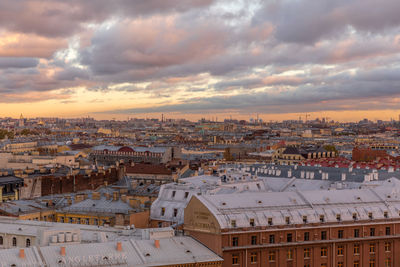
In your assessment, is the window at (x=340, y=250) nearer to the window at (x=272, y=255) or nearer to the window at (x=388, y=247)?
the window at (x=388, y=247)

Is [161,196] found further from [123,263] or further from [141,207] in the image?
[123,263]

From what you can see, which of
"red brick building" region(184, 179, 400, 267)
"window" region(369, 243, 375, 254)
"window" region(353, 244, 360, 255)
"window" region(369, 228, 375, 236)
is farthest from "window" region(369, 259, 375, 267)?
"window" region(369, 228, 375, 236)

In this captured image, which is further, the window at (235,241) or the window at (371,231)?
the window at (371,231)

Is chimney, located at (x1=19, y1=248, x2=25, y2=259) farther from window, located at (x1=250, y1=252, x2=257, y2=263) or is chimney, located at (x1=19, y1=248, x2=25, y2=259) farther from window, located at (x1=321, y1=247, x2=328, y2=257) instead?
window, located at (x1=321, y1=247, x2=328, y2=257)

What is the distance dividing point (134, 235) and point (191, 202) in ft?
18.1

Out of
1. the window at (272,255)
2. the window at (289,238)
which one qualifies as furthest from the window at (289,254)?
the window at (272,255)

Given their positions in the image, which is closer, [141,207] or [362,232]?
[362,232]

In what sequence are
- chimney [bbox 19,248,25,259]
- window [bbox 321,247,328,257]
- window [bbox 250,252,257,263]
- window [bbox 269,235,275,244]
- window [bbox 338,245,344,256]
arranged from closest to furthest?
chimney [bbox 19,248,25,259]
window [bbox 250,252,257,263]
window [bbox 269,235,275,244]
window [bbox 321,247,328,257]
window [bbox 338,245,344,256]

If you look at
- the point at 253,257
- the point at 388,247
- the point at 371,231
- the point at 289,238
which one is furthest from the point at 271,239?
the point at 388,247

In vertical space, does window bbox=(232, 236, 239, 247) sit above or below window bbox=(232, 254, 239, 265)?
above

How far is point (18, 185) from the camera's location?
87250mm

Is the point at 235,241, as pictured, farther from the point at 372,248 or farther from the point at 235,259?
the point at 372,248

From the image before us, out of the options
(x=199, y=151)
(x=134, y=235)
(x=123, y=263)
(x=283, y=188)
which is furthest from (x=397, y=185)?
(x=199, y=151)

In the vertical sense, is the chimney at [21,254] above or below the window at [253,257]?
above
